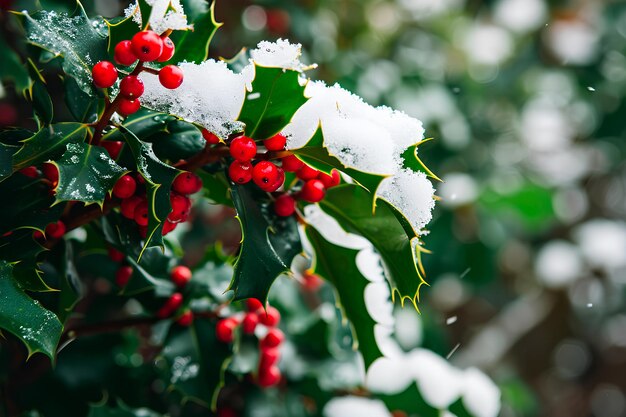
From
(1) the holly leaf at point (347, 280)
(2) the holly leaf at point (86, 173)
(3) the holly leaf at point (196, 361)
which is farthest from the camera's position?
(3) the holly leaf at point (196, 361)

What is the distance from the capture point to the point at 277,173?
28.3 inches

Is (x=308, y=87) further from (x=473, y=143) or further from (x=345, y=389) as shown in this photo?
(x=473, y=143)

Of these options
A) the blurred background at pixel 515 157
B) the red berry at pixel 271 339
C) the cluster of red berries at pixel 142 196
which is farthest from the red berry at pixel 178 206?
the blurred background at pixel 515 157

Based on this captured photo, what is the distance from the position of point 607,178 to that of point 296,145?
293 cm

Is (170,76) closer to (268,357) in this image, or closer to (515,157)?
(268,357)

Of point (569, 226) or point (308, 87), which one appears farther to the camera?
point (569, 226)

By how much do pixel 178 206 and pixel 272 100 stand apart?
0.16 metres

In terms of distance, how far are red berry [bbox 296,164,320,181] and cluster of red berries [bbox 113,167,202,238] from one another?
0.12 metres

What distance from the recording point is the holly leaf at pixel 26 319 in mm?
659

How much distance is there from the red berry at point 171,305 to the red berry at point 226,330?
7cm

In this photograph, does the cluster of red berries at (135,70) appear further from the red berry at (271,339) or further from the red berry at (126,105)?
the red berry at (271,339)

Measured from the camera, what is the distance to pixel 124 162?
0.72 metres

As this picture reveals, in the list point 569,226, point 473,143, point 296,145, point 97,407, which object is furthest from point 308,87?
point 569,226

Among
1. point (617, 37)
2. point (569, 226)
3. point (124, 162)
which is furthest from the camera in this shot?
point (569, 226)
